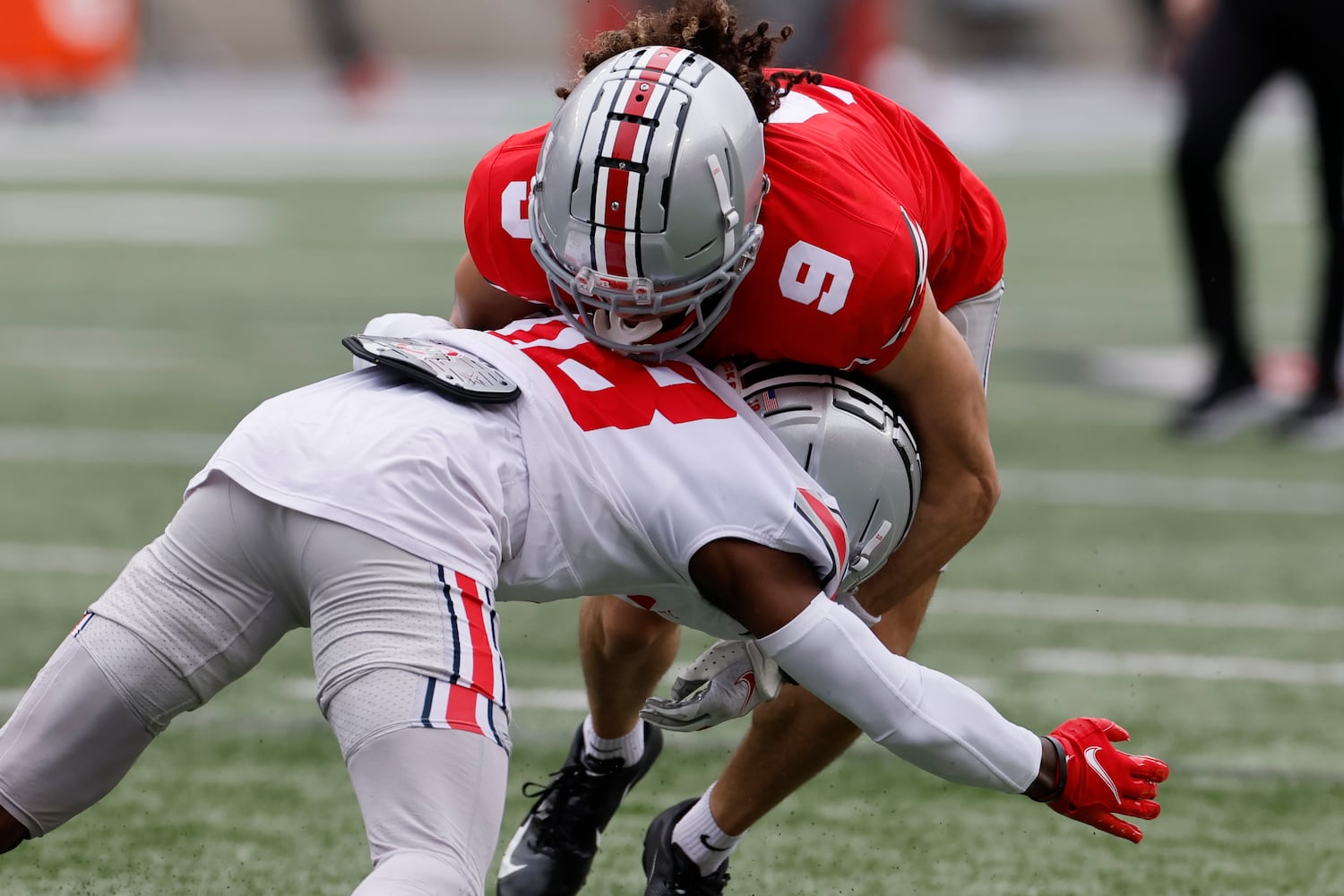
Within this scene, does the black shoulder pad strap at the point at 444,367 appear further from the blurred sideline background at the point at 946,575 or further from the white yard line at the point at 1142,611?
the white yard line at the point at 1142,611

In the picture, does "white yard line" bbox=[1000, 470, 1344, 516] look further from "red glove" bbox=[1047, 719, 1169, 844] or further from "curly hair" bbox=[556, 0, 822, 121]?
"red glove" bbox=[1047, 719, 1169, 844]

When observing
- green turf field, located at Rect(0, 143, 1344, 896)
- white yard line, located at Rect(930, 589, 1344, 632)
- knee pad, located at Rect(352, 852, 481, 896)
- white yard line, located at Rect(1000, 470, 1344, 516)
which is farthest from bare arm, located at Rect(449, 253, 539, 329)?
white yard line, located at Rect(1000, 470, 1344, 516)

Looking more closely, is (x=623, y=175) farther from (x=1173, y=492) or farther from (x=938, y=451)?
(x=1173, y=492)

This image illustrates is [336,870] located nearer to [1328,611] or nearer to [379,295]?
[1328,611]

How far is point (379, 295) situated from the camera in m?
9.42

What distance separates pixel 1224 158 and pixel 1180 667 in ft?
8.69

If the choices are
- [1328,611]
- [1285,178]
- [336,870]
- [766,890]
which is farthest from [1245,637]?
[1285,178]

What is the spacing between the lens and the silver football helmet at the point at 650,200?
2387 mm

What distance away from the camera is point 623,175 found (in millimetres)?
2379

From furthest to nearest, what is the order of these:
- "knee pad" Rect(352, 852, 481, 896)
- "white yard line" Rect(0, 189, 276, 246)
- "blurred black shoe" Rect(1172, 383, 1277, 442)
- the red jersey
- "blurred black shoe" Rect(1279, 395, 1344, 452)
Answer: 1. "white yard line" Rect(0, 189, 276, 246)
2. "blurred black shoe" Rect(1172, 383, 1277, 442)
3. "blurred black shoe" Rect(1279, 395, 1344, 452)
4. the red jersey
5. "knee pad" Rect(352, 852, 481, 896)

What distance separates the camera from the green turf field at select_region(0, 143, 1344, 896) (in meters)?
3.21

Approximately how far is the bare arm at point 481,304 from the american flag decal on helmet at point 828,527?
0.71m

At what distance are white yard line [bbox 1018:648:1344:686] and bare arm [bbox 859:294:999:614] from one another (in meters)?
1.55

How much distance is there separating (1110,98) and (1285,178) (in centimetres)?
741
